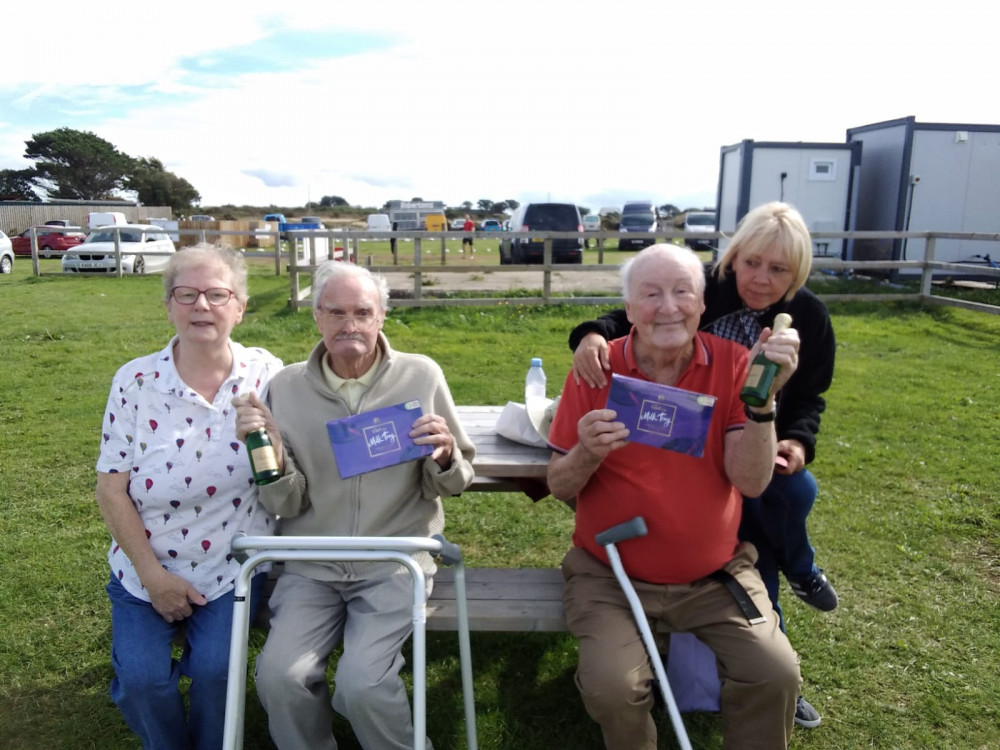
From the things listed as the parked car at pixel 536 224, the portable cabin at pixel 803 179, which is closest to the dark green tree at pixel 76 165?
the parked car at pixel 536 224

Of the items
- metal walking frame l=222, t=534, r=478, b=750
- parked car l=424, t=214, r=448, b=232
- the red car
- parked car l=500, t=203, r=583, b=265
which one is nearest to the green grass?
metal walking frame l=222, t=534, r=478, b=750

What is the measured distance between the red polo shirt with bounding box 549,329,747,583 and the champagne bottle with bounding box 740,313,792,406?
26cm

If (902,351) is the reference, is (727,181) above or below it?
above

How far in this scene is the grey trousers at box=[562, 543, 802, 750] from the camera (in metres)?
2.44

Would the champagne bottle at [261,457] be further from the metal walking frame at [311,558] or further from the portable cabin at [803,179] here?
the portable cabin at [803,179]

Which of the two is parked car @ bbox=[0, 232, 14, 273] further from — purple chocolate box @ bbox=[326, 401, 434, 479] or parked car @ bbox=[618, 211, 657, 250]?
purple chocolate box @ bbox=[326, 401, 434, 479]

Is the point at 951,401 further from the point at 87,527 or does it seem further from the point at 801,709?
the point at 87,527

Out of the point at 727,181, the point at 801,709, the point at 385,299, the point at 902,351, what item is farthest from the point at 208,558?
the point at 727,181

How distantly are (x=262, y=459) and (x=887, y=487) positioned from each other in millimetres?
4379

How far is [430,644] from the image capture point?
3609 mm

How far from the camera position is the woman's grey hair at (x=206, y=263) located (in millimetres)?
2752

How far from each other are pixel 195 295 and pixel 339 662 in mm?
1336

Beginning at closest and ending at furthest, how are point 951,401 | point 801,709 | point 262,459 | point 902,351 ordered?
1. point 262,459
2. point 801,709
3. point 951,401
4. point 902,351

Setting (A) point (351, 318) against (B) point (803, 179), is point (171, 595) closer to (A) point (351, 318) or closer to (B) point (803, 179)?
(A) point (351, 318)
